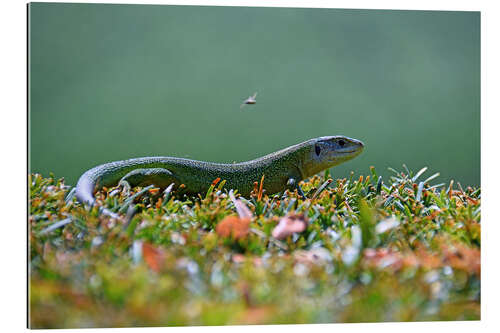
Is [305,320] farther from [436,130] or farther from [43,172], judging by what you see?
[436,130]

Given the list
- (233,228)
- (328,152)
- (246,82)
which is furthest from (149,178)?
(328,152)

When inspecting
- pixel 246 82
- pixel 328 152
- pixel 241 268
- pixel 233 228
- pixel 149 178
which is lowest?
pixel 241 268

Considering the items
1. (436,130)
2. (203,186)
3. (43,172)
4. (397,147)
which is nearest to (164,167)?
(203,186)

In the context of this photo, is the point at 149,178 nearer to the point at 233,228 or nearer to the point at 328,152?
the point at 233,228

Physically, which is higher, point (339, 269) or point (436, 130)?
point (436, 130)

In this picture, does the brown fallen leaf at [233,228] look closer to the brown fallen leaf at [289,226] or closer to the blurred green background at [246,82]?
the brown fallen leaf at [289,226]

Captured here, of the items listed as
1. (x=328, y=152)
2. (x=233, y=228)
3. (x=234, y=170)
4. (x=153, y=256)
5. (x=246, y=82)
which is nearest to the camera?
(x=153, y=256)
